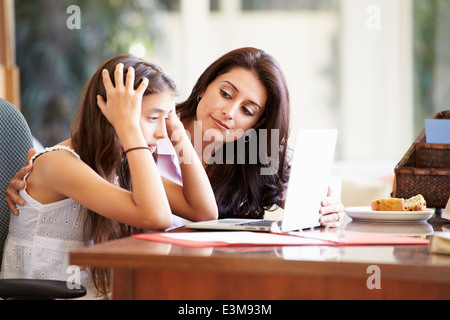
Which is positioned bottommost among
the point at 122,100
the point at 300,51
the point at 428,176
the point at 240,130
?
the point at 428,176

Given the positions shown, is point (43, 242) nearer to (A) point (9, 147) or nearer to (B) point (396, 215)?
(A) point (9, 147)

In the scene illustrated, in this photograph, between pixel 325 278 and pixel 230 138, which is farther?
pixel 230 138

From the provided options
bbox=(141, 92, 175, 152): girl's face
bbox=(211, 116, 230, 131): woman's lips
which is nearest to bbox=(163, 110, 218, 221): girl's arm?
bbox=(141, 92, 175, 152): girl's face

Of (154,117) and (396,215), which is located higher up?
(154,117)

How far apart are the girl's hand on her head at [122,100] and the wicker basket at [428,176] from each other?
683 mm

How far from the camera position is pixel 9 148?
1443 millimetres

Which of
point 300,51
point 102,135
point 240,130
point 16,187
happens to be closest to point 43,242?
point 16,187

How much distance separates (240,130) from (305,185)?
0.75 m

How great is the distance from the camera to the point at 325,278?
865 mm

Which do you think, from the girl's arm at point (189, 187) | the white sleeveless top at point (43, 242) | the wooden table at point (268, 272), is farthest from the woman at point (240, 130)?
the wooden table at point (268, 272)

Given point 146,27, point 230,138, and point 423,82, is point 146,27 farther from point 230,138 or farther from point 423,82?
point 230,138

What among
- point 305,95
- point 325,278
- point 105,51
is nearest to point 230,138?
point 325,278

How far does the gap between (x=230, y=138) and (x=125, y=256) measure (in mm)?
1115

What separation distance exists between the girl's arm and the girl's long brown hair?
0.42 feet
